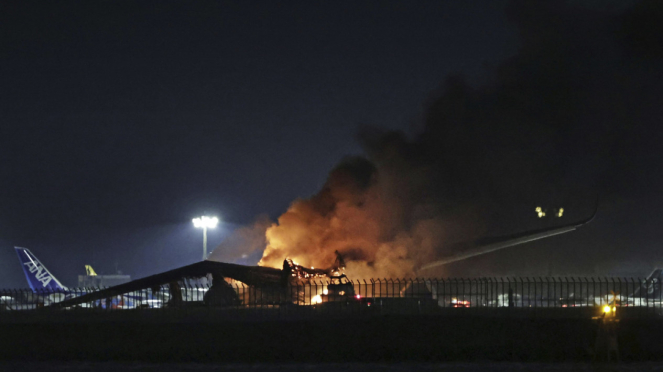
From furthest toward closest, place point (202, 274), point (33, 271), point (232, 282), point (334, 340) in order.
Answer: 1. point (33, 271)
2. point (232, 282)
3. point (202, 274)
4. point (334, 340)

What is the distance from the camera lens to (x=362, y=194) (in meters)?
55.5

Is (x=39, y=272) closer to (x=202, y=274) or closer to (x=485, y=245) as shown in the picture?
(x=202, y=274)

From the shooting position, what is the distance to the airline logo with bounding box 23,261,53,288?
61344mm

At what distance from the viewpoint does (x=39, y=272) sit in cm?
6178

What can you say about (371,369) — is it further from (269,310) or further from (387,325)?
(269,310)

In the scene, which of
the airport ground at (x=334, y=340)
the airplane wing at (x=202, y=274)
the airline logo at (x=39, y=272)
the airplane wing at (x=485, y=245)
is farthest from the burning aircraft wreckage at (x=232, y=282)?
the airline logo at (x=39, y=272)

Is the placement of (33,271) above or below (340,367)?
above

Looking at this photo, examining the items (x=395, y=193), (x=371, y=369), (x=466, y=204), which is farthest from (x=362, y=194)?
(x=371, y=369)

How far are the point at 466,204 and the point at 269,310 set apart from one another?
160ft

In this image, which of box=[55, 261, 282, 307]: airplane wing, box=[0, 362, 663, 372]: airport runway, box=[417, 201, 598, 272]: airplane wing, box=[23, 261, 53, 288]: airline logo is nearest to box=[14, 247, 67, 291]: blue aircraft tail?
box=[23, 261, 53, 288]: airline logo

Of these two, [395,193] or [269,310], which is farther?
[395,193]

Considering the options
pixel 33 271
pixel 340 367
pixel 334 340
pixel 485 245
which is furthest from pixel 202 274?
pixel 33 271

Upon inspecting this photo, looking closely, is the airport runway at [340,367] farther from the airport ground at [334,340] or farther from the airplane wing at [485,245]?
the airplane wing at [485,245]

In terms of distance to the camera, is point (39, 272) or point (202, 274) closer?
point (202, 274)
